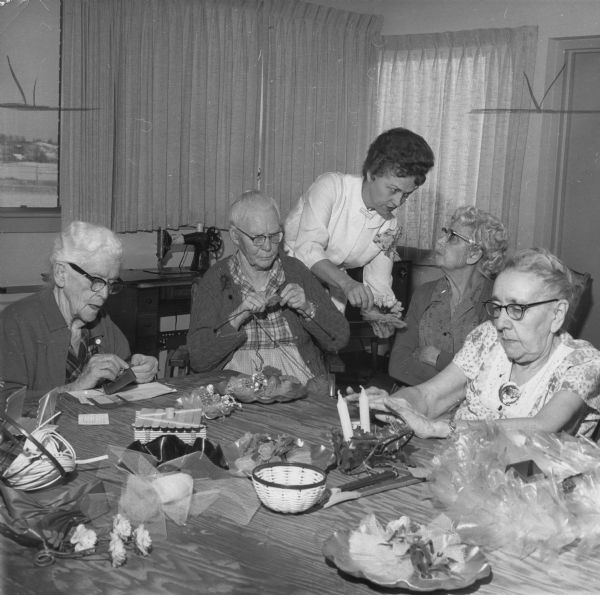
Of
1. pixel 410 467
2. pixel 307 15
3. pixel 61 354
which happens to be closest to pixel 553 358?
pixel 410 467

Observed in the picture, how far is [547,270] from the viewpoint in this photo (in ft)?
7.48

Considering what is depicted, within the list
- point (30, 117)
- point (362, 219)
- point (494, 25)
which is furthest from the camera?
point (494, 25)

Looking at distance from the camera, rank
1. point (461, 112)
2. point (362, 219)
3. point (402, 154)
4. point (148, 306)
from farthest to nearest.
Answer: point (461, 112)
point (148, 306)
point (362, 219)
point (402, 154)

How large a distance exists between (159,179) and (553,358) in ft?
11.3

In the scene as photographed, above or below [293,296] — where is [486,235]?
above

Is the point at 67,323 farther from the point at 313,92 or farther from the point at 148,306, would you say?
the point at 313,92

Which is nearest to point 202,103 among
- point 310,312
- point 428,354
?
point 310,312

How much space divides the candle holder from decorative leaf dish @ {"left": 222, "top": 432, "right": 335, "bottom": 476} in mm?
32

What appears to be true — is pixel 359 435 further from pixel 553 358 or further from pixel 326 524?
pixel 553 358

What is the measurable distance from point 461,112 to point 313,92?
1020 millimetres

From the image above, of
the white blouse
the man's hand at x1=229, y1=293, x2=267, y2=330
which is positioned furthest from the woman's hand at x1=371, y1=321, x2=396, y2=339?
the man's hand at x1=229, y1=293, x2=267, y2=330

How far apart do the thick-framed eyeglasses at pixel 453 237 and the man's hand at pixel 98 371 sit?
4.76 feet

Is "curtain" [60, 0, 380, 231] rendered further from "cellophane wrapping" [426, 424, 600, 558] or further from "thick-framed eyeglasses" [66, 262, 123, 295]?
"cellophane wrapping" [426, 424, 600, 558]

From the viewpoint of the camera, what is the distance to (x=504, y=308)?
2.28 meters
